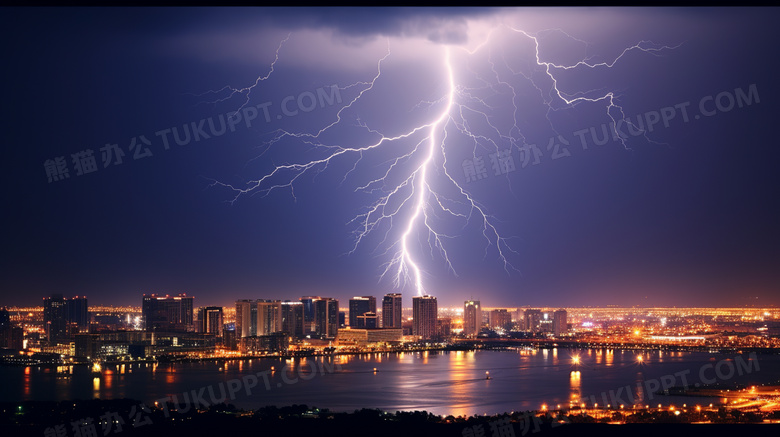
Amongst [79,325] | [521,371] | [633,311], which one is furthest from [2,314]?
[633,311]

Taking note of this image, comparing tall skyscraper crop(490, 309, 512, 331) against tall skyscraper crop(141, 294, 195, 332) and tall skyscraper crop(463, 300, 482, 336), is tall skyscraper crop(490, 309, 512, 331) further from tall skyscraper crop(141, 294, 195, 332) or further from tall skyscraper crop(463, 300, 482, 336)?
tall skyscraper crop(141, 294, 195, 332)

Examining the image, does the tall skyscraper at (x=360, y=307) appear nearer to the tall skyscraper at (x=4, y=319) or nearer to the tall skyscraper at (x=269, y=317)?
the tall skyscraper at (x=269, y=317)

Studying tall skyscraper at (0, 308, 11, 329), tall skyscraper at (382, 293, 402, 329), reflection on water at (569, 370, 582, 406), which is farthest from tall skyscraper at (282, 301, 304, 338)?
reflection on water at (569, 370, 582, 406)

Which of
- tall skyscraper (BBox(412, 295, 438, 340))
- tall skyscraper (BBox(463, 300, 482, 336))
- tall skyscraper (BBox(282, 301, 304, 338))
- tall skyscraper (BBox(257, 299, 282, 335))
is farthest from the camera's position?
tall skyscraper (BBox(463, 300, 482, 336))

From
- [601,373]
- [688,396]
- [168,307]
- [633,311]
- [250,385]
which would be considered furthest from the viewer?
[633,311]

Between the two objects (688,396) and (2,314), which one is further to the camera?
(2,314)
